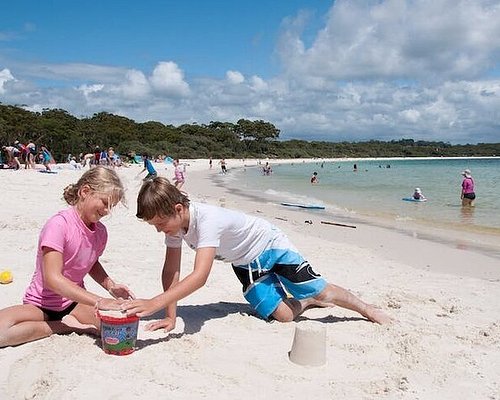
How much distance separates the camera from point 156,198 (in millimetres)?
3469

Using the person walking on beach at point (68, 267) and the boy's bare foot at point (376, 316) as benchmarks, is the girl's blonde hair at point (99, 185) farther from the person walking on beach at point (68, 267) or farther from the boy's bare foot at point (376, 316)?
the boy's bare foot at point (376, 316)

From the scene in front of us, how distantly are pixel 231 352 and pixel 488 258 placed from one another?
251 inches

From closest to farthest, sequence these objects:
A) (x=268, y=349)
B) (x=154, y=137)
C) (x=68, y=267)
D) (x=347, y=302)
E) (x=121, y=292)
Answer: (x=68, y=267) < (x=268, y=349) < (x=121, y=292) < (x=347, y=302) < (x=154, y=137)

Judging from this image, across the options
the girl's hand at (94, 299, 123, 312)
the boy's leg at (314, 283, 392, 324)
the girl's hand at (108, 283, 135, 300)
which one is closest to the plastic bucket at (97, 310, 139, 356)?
the girl's hand at (94, 299, 123, 312)

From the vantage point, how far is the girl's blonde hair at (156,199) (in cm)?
346

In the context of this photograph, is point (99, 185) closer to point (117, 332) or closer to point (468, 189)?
point (117, 332)

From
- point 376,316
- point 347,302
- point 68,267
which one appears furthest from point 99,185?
point 376,316

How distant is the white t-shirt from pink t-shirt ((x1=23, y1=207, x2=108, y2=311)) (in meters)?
0.59

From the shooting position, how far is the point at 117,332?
3340 mm

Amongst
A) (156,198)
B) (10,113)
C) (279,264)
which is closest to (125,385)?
(156,198)

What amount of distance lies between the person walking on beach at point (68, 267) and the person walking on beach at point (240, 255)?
34 centimetres

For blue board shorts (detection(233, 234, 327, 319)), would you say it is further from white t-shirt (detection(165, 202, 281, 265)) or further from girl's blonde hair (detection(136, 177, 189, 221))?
girl's blonde hair (detection(136, 177, 189, 221))

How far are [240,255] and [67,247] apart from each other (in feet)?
4.59

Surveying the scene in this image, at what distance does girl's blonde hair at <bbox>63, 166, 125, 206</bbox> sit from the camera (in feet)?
→ 11.6
